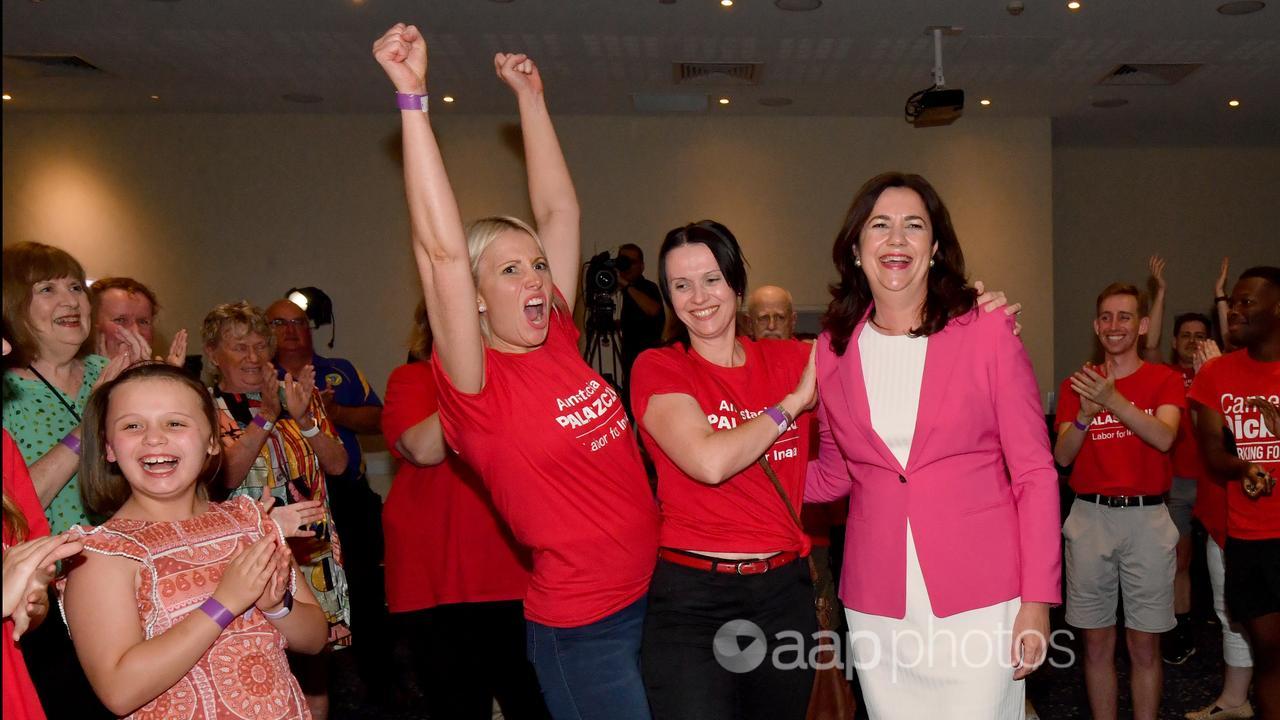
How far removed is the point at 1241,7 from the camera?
5805 millimetres

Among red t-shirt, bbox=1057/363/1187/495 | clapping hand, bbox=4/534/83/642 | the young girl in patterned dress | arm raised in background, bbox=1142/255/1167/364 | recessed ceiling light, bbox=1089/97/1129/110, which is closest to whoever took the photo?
clapping hand, bbox=4/534/83/642

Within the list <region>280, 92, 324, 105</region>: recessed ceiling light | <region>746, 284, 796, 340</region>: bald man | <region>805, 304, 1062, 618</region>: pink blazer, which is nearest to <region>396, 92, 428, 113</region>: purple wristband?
<region>805, 304, 1062, 618</region>: pink blazer

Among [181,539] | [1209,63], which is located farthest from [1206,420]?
[1209,63]

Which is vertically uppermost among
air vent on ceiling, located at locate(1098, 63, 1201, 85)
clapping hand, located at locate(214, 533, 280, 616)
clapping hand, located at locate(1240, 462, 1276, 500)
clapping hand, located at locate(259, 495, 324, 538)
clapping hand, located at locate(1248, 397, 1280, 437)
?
air vent on ceiling, located at locate(1098, 63, 1201, 85)

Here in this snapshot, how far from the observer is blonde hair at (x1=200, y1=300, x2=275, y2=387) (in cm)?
346

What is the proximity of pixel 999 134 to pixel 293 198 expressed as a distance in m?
6.12

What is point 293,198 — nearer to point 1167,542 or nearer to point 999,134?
point 999,134

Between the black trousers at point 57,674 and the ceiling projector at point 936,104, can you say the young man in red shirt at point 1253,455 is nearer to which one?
the black trousers at point 57,674

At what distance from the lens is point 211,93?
7.65 meters

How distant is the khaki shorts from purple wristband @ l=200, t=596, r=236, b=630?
3049 millimetres

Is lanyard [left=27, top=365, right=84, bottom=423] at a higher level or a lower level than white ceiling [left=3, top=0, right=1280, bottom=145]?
lower

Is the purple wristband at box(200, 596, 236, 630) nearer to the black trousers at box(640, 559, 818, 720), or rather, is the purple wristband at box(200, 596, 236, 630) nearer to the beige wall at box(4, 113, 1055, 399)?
the black trousers at box(640, 559, 818, 720)

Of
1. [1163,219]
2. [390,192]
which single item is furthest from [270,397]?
[1163,219]

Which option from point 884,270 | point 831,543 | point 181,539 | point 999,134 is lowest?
point 831,543
